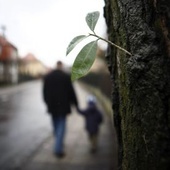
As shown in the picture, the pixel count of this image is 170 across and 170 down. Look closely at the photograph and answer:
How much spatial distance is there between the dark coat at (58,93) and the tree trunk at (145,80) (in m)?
6.54

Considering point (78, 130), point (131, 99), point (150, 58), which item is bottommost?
point (78, 130)

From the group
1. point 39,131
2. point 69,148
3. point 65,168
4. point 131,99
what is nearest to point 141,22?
point 131,99

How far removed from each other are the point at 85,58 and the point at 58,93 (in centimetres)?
665

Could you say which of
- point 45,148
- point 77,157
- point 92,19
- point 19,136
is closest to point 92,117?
point 77,157

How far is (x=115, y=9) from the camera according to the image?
1305 mm

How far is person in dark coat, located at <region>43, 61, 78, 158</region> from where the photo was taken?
7805mm

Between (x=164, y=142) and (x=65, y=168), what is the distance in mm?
6124

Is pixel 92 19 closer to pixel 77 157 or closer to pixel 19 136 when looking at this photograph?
pixel 77 157

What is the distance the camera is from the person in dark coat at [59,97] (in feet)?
25.6

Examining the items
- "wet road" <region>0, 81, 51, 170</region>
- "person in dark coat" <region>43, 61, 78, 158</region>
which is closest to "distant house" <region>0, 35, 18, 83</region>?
"wet road" <region>0, 81, 51, 170</region>

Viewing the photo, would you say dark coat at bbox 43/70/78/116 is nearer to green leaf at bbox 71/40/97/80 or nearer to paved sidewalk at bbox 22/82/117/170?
paved sidewalk at bbox 22/82/117/170

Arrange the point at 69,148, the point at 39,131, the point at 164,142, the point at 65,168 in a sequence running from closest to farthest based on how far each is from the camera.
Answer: the point at 164,142, the point at 65,168, the point at 69,148, the point at 39,131

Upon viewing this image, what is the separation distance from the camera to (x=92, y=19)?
1194mm

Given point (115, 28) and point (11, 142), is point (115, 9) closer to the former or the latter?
point (115, 28)
